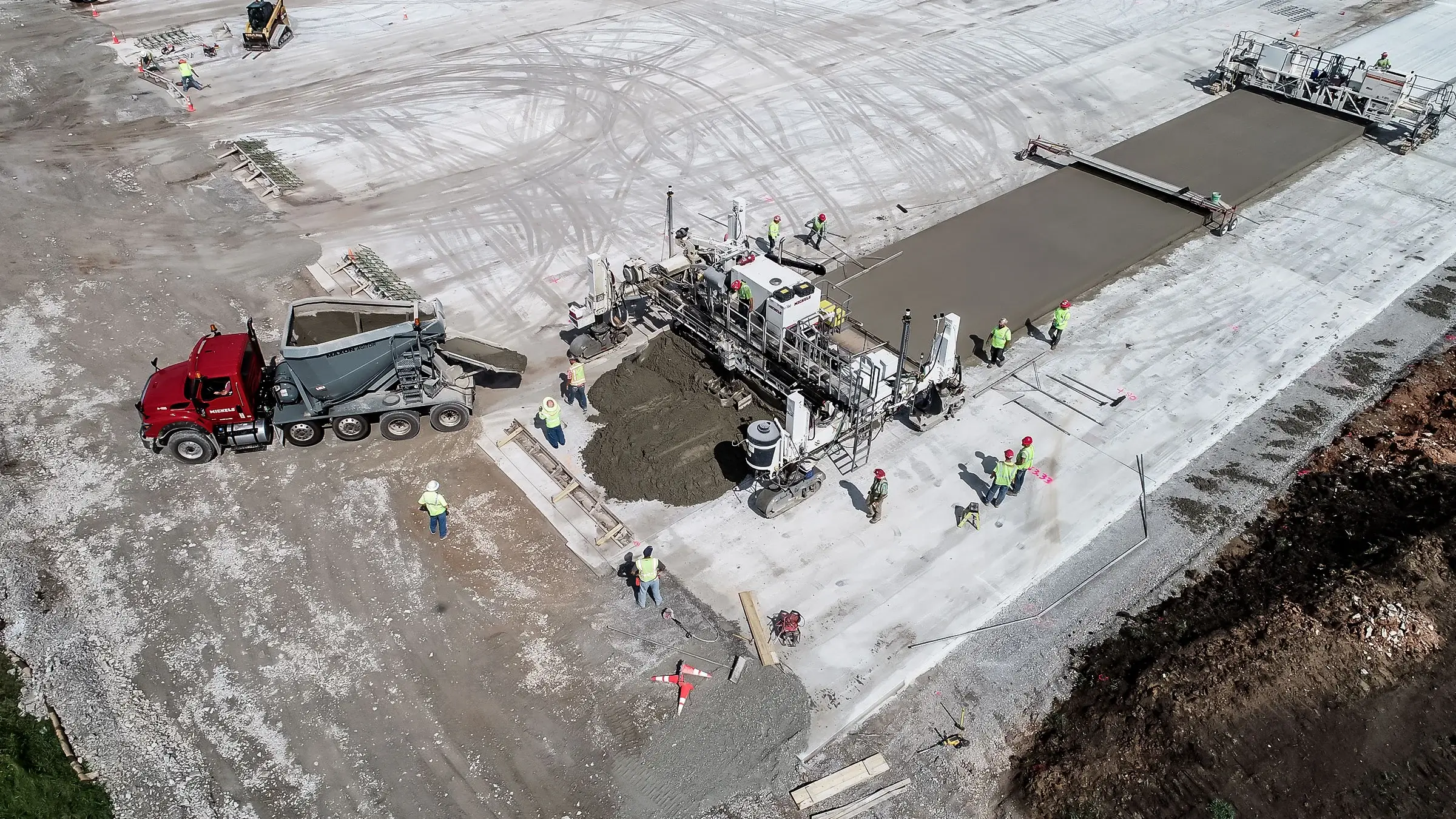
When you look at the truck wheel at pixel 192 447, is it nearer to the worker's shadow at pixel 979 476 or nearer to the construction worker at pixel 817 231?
the worker's shadow at pixel 979 476

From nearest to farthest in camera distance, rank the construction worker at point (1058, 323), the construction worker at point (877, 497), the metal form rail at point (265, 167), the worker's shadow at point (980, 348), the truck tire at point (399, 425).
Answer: the construction worker at point (877, 497), the truck tire at point (399, 425), the construction worker at point (1058, 323), the worker's shadow at point (980, 348), the metal form rail at point (265, 167)

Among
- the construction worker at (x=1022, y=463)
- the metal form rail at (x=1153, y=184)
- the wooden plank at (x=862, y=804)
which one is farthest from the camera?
the metal form rail at (x=1153, y=184)

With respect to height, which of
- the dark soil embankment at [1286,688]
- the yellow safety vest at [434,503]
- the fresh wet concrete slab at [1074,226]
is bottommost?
the dark soil embankment at [1286,688]

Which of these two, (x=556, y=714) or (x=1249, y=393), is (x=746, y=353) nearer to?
(x=556, y=714)

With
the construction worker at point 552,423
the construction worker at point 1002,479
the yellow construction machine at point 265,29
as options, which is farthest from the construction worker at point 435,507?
the yellow construction machine at point 265,29

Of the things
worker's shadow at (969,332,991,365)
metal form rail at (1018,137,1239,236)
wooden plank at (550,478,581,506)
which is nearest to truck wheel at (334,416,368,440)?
wooden plank at (550,478,581,506)

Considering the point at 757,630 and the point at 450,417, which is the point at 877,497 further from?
the point at 450,417

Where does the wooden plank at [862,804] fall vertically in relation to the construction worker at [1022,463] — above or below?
below
